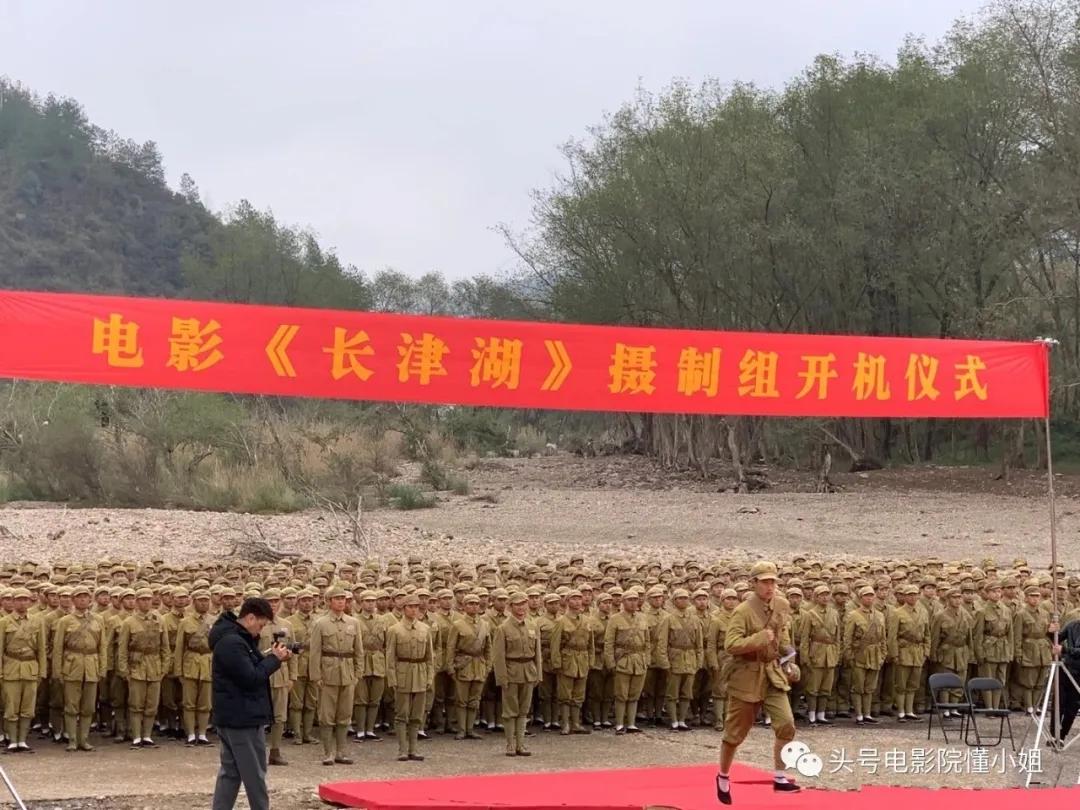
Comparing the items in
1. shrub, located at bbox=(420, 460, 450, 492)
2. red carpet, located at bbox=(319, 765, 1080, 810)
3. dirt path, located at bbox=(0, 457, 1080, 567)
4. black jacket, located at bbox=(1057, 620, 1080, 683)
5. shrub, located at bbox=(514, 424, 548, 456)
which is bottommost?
red carpet, located at bbox=(319, 765, 1080, 810)

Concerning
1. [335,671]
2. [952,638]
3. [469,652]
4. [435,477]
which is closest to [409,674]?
[335,671]

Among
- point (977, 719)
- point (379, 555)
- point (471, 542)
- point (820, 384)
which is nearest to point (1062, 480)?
point (471, 542)

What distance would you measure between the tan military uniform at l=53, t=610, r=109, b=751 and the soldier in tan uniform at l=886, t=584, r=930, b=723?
757 centimetres

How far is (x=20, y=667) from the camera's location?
1198 centimetres

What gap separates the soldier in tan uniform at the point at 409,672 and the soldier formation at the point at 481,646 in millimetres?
17

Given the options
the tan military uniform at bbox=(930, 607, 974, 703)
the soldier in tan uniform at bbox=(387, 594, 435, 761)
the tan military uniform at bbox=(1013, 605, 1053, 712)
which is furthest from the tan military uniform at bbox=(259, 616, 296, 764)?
the tan military uniform at bbox=(1013, 605, 1053, 712)

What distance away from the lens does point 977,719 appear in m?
14.7

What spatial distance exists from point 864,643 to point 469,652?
4082 mm

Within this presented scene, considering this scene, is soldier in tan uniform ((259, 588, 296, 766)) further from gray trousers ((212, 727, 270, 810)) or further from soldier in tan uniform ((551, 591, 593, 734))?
gray trousers ((212, 727, 270, 810))

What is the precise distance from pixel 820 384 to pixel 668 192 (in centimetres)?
2560

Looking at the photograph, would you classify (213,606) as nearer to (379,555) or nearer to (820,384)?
(820,384)

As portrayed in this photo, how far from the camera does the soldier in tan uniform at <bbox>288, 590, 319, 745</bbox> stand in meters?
12.6

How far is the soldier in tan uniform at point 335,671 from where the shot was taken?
11.8 m

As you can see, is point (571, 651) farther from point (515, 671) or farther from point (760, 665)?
point (760, 665)
